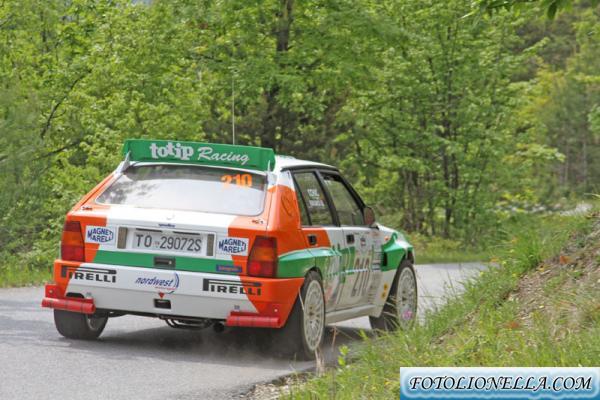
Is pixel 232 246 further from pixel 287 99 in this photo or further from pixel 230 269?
pixel 287 99

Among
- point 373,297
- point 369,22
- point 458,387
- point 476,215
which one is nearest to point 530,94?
point 476,215

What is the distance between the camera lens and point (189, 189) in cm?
984

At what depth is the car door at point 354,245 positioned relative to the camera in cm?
1076

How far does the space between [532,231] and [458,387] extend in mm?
6888

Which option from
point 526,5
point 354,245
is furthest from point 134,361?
point 526,5

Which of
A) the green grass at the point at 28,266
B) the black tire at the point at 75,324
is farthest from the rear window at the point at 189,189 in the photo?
the green grass at the point at 28,266

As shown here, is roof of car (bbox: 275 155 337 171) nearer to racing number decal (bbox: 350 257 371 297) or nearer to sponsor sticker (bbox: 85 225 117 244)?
racing number decal (bbox: 350 257 371 297)

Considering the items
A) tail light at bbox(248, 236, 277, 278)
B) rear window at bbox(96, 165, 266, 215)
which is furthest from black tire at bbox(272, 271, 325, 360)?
rear window at bbox(96, 165, 266, 215)

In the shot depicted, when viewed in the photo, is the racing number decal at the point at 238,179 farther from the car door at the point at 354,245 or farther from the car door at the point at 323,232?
the car door at the point at 354,245

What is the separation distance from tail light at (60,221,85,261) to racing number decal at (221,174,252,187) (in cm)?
120

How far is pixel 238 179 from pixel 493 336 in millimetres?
3004

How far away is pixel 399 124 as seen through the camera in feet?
120

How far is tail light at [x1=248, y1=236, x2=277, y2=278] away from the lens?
9.27 metres

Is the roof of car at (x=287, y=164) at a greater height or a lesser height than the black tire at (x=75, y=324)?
greater
